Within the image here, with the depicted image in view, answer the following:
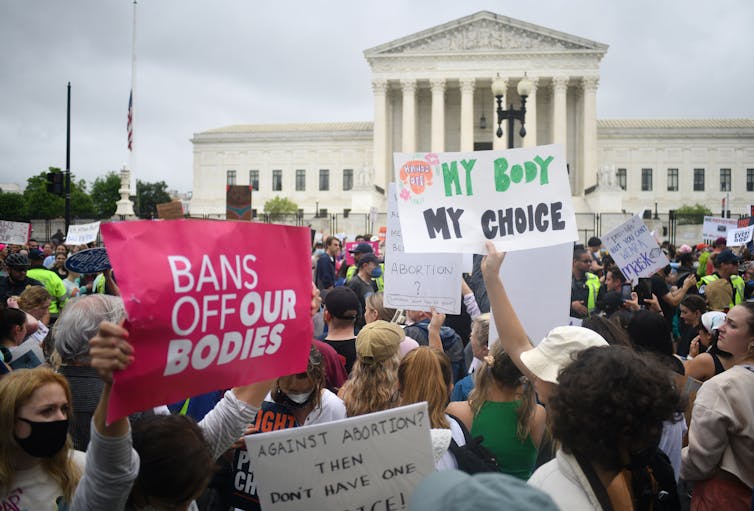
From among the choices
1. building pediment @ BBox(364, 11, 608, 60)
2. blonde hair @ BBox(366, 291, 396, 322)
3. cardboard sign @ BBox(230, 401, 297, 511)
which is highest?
building pediment @ BBox(364, 11, 608, 60)

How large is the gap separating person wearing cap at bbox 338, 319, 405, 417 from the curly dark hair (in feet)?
4.39

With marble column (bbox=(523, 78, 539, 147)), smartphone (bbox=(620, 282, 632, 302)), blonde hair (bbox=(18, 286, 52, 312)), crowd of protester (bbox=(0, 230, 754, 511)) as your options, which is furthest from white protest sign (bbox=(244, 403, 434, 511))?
marble column (bbox=(523, 78, 539, 147))

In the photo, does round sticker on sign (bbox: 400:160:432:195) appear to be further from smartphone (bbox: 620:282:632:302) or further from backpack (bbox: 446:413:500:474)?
smartphone (bbox: 620:282:632:302)

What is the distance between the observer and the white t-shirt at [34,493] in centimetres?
248

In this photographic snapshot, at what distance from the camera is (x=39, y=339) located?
5.66 meters

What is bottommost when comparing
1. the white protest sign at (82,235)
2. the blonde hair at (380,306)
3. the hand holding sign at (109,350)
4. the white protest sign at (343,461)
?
the white protest sign at (343,461)

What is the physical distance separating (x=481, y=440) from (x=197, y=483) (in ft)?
4.67

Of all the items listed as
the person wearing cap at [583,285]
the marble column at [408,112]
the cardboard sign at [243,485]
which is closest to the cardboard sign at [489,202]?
the cardboard sign at [243,485]

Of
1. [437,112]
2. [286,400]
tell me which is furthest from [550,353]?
[437,112]

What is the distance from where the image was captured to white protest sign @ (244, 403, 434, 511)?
8.38ft

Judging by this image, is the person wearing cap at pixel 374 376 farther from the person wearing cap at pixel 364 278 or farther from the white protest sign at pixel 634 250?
the white protest sign at pixel 634 250

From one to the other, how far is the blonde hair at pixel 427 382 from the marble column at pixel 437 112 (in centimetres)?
5275

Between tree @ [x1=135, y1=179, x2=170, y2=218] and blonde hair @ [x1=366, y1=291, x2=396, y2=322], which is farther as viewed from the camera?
tree @ [x1=135, y1=179, x2=170, y2=218]

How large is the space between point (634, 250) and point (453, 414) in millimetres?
5860
